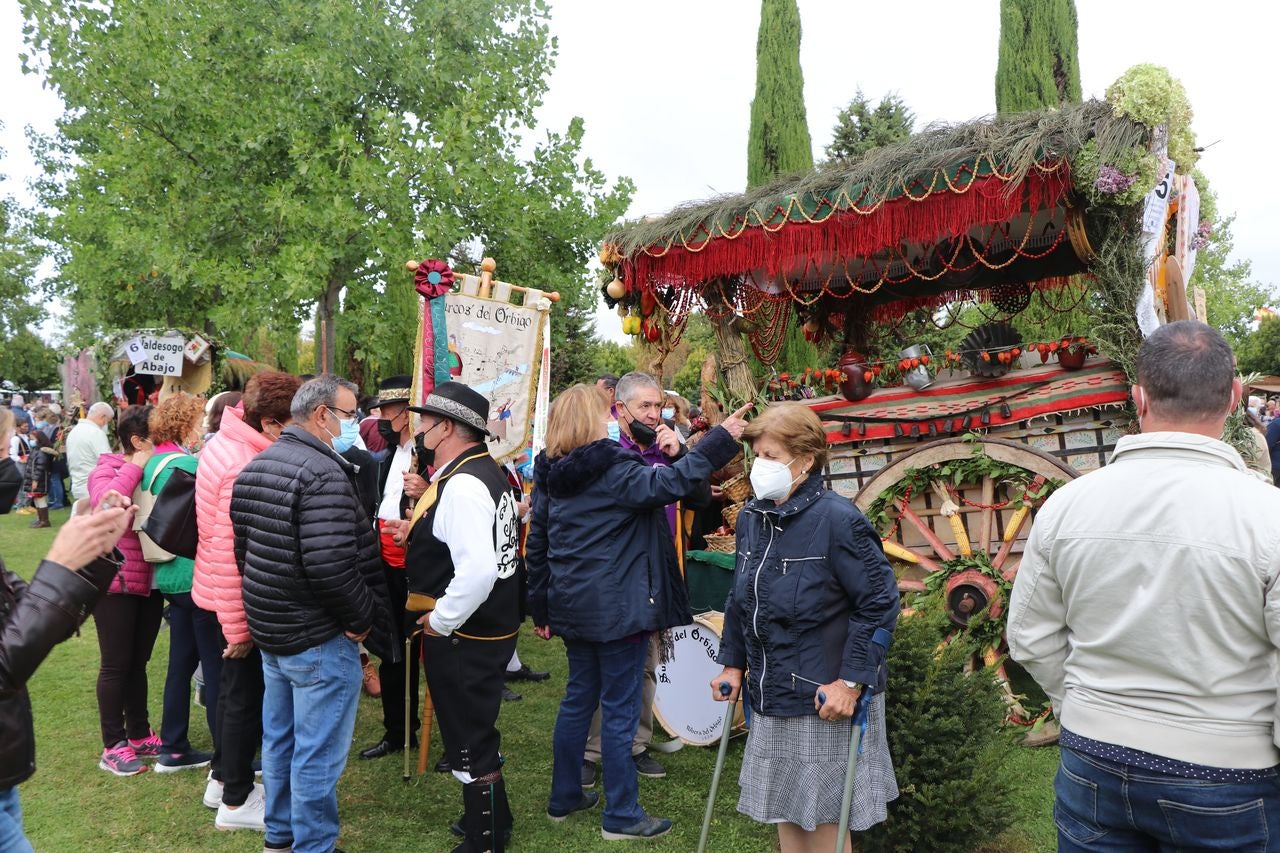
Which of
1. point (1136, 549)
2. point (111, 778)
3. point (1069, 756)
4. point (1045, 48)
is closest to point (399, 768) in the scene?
point (111, 778)

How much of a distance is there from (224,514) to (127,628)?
1.35m

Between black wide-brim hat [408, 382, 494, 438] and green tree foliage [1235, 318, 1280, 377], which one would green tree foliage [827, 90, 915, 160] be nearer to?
black wide-brim hat [408, 382, 494, 438]

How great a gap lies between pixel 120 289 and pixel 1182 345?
17626 mm

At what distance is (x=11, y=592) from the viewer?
2066mm

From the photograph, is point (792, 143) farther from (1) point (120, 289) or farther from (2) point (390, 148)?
(1) point (120, 289)

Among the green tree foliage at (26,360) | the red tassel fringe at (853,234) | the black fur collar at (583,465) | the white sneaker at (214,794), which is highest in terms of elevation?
the green tree foliage at (26,360)

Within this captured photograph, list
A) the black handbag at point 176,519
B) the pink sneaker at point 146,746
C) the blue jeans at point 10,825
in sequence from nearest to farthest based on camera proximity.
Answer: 1. the blue jeans at point 10,825
2. the black handbag at point 176,519
3. the pink sneaker at point 146,746

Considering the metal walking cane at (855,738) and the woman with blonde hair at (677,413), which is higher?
the woman with blonde hair at (677,413)

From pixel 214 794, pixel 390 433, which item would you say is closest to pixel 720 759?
pixel 214 794

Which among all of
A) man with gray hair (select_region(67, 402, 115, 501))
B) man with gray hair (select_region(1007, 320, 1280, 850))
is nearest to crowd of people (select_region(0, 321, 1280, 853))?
man with gray hair (select_region(1007, 320, 1280, 850))

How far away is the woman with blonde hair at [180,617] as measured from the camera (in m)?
4.33

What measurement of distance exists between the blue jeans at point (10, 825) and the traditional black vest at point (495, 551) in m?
1.53

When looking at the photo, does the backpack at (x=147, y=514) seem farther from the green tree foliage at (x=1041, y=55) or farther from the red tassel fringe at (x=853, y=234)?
the green tree foliage at (x=1041, y=55)

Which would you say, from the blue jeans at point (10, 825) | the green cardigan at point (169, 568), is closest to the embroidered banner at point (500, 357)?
the green cardigan at point (169, 568)
